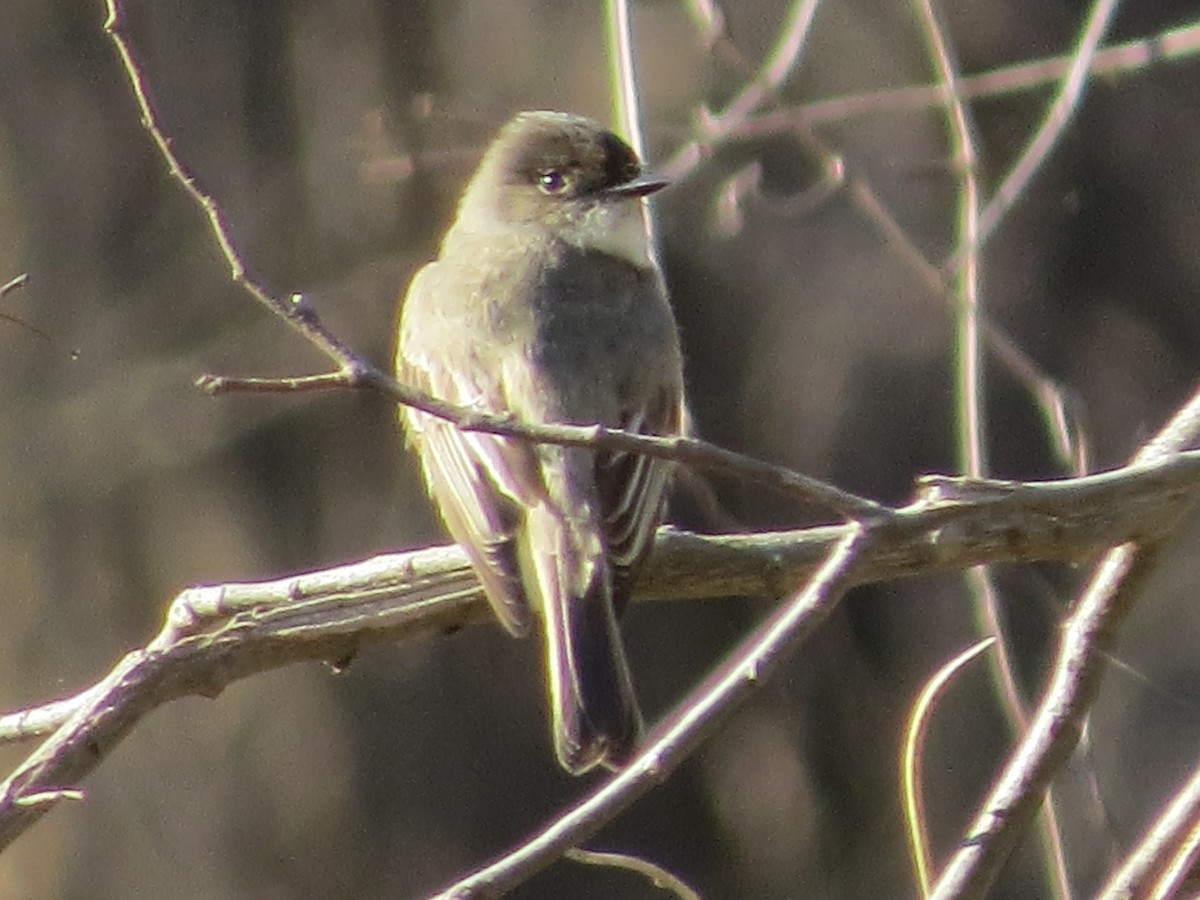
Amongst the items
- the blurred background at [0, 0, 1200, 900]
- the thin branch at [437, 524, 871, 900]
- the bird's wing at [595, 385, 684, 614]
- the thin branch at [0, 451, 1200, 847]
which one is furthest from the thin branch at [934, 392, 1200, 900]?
the blurred background at [0, 0, 1200, 900]

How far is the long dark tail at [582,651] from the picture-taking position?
11.1ft

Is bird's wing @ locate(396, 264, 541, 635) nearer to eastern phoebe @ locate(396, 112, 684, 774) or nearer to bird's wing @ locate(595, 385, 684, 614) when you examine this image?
eastern phoebe @ locate(396, 112, 684, 774)

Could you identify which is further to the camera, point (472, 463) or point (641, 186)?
point (641, 186)

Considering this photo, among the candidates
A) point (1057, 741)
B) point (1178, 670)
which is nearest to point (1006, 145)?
point (1178, 670)

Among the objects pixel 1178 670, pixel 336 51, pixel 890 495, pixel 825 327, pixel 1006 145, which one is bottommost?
pixel 1178 670

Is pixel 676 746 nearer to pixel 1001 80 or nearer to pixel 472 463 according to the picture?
pixel 472 463

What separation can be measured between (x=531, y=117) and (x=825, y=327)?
2.64 m

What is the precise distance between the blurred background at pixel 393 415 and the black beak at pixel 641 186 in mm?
2391

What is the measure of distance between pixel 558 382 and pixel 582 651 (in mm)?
599

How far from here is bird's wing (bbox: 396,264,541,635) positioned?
346cm

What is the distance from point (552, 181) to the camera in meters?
4.59

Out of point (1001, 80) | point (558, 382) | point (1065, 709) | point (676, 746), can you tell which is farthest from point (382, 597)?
point (1001, 80)

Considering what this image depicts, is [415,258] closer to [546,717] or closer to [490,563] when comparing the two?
[546,717]

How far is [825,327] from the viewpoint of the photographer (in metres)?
7.21
